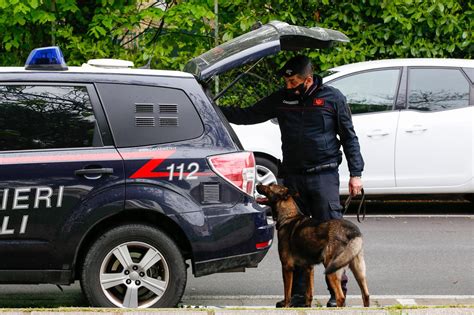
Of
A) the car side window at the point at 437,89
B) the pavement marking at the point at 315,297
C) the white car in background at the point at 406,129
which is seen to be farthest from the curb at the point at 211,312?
the car side window at the point at 437,89

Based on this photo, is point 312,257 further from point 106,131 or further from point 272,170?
point 272,170

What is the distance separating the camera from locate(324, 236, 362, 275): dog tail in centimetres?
733

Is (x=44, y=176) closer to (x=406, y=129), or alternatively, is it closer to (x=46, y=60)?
(x=46, y=60)

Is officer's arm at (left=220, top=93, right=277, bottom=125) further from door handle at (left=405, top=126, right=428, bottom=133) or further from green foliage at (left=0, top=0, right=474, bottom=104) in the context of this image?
green foliage at (left=0, top=0, right=474, bottom=104)

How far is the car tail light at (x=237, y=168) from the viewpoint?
7.32 m

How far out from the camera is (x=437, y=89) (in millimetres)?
12469

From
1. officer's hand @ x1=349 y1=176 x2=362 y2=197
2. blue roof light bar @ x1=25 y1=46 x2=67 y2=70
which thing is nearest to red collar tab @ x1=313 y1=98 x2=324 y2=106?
officer's hand @ x1=349 y1=176 x2=362 y2=197

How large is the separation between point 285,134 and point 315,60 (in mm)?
7142

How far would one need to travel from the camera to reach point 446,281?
9.06 metres

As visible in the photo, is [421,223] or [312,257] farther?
[421,223]

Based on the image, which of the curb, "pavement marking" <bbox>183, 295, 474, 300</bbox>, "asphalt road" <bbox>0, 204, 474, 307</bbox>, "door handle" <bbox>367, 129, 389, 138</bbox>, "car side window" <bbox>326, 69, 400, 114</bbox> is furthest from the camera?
"car side window" <bbox>326, 69, 400, 114</bbox>

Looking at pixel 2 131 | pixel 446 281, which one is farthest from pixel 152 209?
pixel 446 281

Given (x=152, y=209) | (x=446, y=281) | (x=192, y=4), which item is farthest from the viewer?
(x=192, y=4)

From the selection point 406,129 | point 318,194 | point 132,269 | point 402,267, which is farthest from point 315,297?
point 406,129
